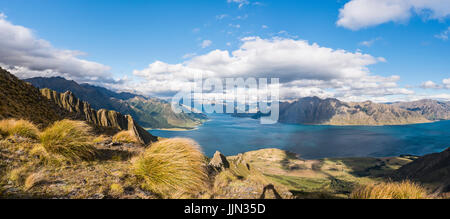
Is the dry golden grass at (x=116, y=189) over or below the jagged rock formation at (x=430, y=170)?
over

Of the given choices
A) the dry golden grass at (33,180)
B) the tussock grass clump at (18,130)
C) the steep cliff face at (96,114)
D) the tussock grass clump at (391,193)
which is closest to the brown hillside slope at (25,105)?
the tussock grass clump at (18,130)

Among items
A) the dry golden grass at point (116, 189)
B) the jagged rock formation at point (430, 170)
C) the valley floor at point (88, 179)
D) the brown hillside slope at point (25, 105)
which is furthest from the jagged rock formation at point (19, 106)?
the jagged rock formation at point (430, 170)

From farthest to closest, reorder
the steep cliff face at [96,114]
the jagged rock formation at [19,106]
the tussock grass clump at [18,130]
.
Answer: the steep cliff face at [96,114], the jagged rock formation at [19,106], the tussock grass clump at [18,130]

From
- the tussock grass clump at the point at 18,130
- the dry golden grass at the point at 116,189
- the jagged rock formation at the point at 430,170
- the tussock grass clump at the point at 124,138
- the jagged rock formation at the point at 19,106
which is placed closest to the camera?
the dry golden grass at the point at 116,189

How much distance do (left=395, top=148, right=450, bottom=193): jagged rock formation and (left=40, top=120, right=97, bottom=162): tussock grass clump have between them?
175m

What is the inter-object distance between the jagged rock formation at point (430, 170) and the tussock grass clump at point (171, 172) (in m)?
173

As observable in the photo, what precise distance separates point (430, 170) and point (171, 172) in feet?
696

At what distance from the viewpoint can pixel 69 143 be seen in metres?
5.48

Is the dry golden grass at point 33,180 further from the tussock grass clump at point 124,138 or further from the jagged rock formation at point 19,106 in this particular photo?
the jagged rock formation at point 19,106

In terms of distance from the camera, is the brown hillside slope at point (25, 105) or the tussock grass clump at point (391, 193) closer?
the tussock grass clump at point (391, 193)

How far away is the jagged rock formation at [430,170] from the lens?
127 m
